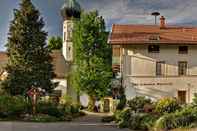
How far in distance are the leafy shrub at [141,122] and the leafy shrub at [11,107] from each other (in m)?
10.2

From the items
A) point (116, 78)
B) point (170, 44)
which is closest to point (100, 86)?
point (116, 78)

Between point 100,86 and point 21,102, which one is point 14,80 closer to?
point 21,102

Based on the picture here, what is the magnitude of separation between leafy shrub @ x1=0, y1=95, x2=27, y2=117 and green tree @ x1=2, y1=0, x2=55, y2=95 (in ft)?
22.9

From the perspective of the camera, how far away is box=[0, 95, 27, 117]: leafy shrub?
31.1 metres

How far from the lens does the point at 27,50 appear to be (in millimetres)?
40438

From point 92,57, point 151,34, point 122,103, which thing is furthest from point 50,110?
point 92,57

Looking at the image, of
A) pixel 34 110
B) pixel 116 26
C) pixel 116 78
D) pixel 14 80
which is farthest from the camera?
pixel 116 78

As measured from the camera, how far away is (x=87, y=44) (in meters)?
50.1

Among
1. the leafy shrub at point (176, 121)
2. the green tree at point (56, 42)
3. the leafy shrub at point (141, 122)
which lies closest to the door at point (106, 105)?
the green tree at point (56, 42)

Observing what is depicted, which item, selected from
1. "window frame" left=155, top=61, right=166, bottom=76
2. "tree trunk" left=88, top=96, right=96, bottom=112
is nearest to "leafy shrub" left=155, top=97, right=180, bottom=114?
"window frame" left=155, top=61, right=166, bottom=76

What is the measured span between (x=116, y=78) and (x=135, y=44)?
356 inches

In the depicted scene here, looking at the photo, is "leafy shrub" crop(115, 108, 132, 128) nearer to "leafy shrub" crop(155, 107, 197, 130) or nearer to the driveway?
the driveway

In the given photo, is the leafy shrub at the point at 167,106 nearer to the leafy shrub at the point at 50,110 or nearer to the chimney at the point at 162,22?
the leafy shrub at the point at 50,110

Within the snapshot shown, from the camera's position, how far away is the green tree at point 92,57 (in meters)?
49.3
